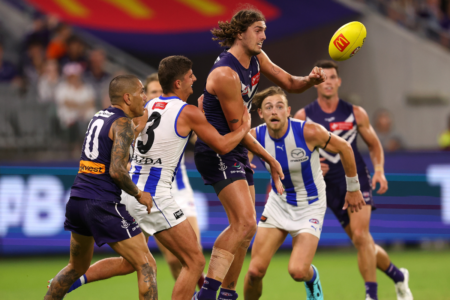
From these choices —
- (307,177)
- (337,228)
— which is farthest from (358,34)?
(337,228)

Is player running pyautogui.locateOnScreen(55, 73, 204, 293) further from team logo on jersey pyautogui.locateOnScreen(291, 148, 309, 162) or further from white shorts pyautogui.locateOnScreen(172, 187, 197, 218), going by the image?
team logo on jersey pyautogui.locateOnScreen(291, 148, 309, 162)

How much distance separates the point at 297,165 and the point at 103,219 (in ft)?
8.09

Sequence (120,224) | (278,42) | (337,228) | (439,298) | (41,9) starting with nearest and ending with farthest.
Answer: (120,224), (439,298), (337,228), (41,9), (278,42)

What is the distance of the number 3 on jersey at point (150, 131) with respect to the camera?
18.1 feet

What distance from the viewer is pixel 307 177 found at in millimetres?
6719

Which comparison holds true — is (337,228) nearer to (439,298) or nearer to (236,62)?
(439,298)

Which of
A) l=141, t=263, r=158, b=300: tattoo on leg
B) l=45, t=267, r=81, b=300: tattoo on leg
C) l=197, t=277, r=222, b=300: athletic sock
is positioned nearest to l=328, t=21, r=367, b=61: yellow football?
l=197, t=277, r=222, b=300: athletic sock

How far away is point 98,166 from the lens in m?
5.34

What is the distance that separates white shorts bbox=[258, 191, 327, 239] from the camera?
654 cm

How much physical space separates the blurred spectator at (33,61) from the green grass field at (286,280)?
483 cm

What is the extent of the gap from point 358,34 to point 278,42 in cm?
1243

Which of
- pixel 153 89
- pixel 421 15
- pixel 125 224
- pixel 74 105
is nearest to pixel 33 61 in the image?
pixel 74 105

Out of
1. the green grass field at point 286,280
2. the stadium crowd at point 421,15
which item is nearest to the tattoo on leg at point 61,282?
the green grass field at point 286,280

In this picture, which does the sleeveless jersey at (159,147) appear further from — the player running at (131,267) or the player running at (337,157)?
the player running at (337,157)
